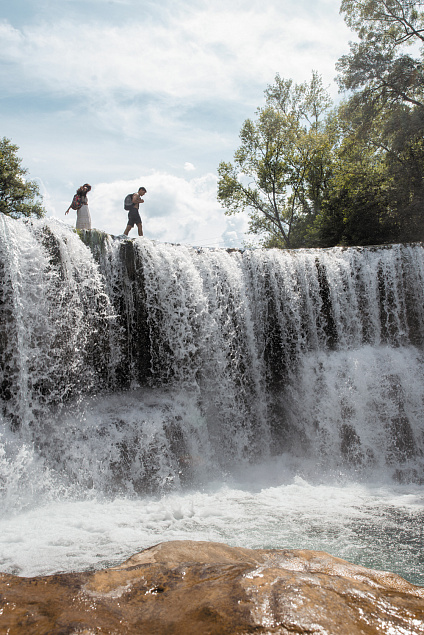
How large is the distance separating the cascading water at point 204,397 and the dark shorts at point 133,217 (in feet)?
6.18

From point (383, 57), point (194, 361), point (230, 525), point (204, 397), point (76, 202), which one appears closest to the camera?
point (230, 525)

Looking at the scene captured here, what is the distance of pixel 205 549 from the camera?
10.4 feet

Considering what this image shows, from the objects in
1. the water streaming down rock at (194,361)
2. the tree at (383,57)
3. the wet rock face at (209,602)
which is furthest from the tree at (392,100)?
the wet rock face at (209,602)

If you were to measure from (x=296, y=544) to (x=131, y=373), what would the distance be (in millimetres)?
4319

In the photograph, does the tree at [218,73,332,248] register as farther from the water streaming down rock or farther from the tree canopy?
the water streaming down rock

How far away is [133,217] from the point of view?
973cm

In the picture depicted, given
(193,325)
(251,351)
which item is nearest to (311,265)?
(251,351)

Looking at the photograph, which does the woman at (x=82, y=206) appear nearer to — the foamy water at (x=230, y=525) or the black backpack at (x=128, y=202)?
the black backpack at (x=128, y=202)

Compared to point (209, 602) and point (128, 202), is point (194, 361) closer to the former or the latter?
point (128, 202)

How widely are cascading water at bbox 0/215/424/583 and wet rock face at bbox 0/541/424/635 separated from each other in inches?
71.5

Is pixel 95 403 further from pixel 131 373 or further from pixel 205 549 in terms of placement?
pixel 205 549

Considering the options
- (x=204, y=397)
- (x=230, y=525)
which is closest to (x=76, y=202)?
(x=204, y=397)

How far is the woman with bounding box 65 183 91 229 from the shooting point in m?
9.05

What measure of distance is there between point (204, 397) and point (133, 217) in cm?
442
